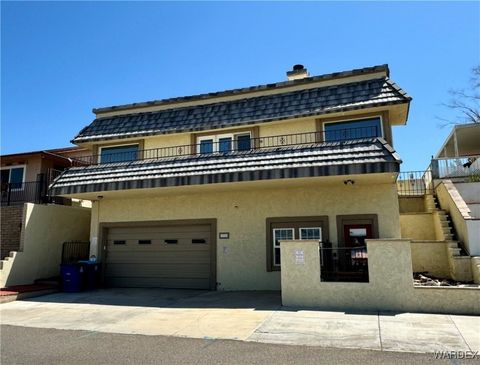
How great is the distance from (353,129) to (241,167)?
416 centimetres

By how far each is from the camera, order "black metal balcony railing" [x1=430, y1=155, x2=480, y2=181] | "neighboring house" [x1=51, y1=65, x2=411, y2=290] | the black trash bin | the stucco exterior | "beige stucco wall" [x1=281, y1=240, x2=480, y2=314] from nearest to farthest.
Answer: "beige stucco wall" [x1=281, y1=240, x2=480, y2=314] < "neighboring house" [x1=51, y1=65, x2=411, y2=290] < the stucco exterior < the black trash bin < "black metal balcony railing" [x1=430, y1=155, x2=480, y2=181]

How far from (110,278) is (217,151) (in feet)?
21.8

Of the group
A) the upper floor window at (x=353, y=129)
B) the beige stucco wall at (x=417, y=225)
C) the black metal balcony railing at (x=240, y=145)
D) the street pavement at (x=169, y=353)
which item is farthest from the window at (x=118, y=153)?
the beige stucco wall at (x=417, y=225)

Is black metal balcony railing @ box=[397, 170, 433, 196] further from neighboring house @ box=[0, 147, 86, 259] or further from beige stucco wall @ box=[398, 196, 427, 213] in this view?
neighboring house @ box=[0, 147, 86, 259]

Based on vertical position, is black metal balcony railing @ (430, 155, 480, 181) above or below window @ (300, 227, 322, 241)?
above

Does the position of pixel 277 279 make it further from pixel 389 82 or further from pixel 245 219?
pixel 389 82

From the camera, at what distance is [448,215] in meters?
13.2

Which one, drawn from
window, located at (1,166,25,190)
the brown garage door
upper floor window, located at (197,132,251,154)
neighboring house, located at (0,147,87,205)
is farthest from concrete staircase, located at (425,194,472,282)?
window, located at (1,166,25,190)

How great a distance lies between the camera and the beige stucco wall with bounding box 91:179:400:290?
12.2m

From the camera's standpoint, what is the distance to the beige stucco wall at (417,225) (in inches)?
548

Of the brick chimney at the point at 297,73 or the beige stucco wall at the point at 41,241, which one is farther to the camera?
the brick chimney at the point at 297,73

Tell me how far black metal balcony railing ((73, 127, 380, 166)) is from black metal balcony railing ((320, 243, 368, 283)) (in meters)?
3.64

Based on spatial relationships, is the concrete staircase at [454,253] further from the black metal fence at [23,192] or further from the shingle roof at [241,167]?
the black metal fence at [23,192]

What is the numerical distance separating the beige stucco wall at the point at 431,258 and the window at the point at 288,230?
3.14m
